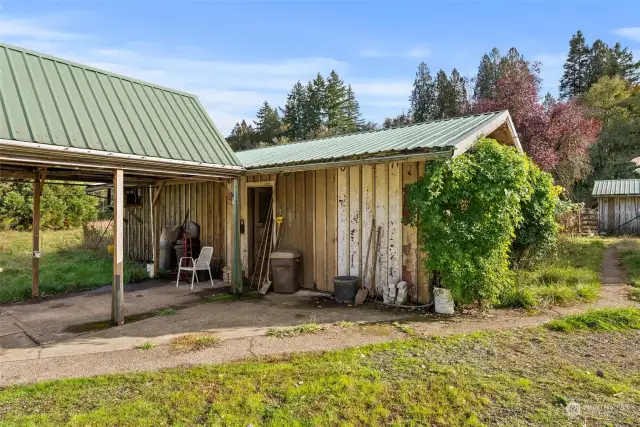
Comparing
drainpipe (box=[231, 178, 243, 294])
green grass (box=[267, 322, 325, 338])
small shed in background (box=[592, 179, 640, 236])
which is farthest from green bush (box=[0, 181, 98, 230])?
small shed in background (box=[592, 179, 640, 236])

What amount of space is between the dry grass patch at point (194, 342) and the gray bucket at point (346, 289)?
2462 mm

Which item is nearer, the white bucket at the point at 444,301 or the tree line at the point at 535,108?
the white bucket at the point at 444,301

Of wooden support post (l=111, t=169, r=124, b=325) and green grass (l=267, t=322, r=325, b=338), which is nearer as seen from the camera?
green grass (l=267, t=322, r=325, b=338)

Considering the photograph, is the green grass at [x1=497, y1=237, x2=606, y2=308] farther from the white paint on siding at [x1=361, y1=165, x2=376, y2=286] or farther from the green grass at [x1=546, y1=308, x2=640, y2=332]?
the white paint on siding at [x1=361, y1=165, x2=376, y2=286]

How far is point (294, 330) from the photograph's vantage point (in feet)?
16.3

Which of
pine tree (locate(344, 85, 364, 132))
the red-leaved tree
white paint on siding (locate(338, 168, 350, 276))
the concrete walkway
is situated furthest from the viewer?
pine tree (locate(344, 85, 364, 132))

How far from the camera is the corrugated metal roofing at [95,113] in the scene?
A: 15.9 feet

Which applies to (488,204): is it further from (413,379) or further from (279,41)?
(279,41)

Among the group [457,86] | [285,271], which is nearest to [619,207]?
[285,271]

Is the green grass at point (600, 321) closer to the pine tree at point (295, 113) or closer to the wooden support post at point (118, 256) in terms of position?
the wooden support post at point (118, 256)

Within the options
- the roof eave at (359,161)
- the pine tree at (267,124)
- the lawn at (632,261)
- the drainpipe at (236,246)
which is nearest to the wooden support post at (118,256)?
the drainpipe at (236,246)

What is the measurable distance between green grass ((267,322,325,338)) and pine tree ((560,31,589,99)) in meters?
50.0

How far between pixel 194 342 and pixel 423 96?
140 ft

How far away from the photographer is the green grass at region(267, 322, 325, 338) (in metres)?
4.82
